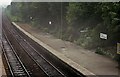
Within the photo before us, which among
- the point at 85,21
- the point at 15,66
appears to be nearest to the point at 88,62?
the point at 15,66

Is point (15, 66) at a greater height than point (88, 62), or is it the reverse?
point (88, 62)

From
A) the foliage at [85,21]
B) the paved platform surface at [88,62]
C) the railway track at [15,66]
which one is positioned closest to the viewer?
the paved platform surface at [88,62]

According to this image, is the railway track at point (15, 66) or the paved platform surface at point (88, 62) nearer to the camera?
the paved platform surface at point (88, 62)

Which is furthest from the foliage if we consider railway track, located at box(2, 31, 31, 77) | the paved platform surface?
railway track, located at box(2, 31, 31, 77)

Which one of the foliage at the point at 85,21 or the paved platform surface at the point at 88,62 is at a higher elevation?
the foliage at the point at 85,21

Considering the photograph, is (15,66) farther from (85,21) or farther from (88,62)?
(85,21)

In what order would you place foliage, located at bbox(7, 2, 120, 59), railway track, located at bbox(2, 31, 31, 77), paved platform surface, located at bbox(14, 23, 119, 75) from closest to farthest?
paved platform surface, located at bbox(14, 23, 119, 75), railway track, located at bbox(2, 31, 31, 77), foliage, located at bbox(7, 2, 120, 59)

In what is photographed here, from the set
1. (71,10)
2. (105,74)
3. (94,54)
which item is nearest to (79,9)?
(71,10)

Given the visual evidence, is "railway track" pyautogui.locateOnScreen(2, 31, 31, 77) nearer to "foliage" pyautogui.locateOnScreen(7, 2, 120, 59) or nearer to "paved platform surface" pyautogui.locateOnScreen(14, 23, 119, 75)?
"paved platform surface" pyautogui.locateOnScreen(14, 23, 119, 75)

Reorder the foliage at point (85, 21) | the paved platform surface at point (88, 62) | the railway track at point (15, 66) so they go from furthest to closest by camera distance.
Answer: the foliage at point (85, 21)
the railway track at point (15, 66)
the paved platform surface at point (88, 62)

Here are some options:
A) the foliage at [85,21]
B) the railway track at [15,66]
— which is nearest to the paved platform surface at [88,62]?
the foliage at [85,21]

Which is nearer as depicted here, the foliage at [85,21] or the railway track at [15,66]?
the railway track at [15,66]

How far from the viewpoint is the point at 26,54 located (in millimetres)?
24656

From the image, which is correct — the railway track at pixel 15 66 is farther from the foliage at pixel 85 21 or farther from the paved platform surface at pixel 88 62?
the foliage at pixel 85 21
